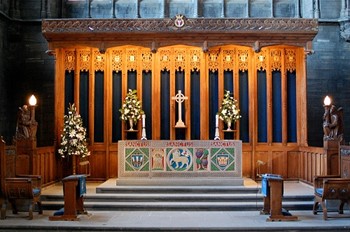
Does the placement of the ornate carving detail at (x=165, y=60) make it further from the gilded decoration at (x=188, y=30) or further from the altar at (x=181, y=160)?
the altar at (x=181, y=160)

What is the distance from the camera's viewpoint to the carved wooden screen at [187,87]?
13141mm

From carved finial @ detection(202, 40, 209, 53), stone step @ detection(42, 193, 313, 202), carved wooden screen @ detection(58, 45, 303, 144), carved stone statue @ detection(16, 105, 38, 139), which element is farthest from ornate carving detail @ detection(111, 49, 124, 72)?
stone step @ detection(42, 193, 313, 202)

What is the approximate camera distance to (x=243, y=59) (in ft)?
43.7

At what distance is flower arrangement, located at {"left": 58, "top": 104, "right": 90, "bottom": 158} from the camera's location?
40.4ft

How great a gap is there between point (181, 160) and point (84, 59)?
396 centimetres

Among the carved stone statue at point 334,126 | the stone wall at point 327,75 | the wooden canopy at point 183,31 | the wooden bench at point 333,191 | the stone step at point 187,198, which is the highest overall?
the wooden canopy at point 183,31

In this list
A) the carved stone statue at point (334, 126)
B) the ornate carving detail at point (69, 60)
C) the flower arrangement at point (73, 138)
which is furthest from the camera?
the ornate carving detail at point (69, 60)

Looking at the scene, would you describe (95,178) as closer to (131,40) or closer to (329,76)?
(131,40)

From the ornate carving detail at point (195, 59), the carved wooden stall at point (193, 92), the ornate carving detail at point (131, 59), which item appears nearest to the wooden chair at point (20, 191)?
the carved wooden stall at point (193, 92)

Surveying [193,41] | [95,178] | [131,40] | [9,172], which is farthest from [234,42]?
[9,172]

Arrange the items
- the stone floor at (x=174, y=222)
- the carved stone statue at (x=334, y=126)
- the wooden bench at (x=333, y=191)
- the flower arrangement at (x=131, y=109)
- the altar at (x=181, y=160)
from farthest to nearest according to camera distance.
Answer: the flower arrangement at (x=131, y=109)
the altar at (x=181, y=160)
the carved stone statue at (x=334, y=126)
the wooden bench at (x=333, y=191)
the stone floor at (x=174, y=222)

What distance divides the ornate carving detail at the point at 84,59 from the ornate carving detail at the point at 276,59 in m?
4.64

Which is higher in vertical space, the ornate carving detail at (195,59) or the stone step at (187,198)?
the ornate carving detail at (195,59)

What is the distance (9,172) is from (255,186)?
16.3ft
